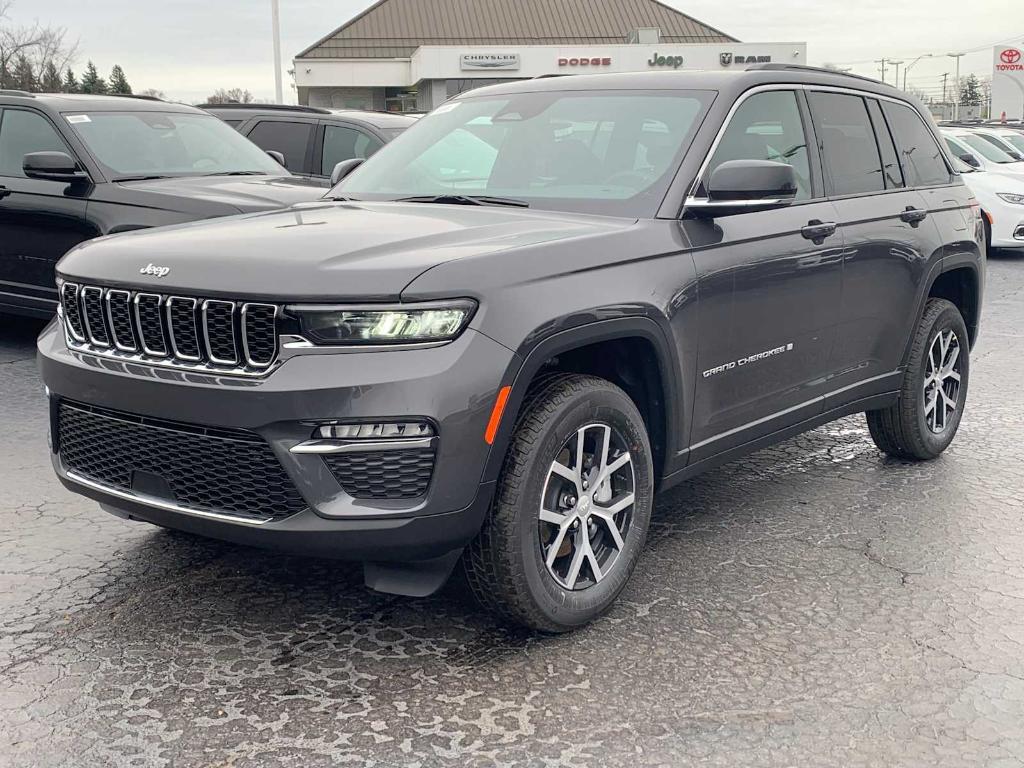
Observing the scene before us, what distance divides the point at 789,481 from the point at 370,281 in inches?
118

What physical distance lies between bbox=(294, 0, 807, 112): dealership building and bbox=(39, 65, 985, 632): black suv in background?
56.8m

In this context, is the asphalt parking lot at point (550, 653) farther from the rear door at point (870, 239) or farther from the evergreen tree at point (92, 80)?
the evergreen tree at point (92, 80)

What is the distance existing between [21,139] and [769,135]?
19.7 feet

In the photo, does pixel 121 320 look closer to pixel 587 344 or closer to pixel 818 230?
pixel 587 344

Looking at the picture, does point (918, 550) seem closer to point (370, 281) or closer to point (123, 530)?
point (370, 281)

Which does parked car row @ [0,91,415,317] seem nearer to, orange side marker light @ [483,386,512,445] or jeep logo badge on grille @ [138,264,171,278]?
jeep logo badge on grille @ [138,264,171,278]

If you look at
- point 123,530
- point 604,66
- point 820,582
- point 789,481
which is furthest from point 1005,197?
point 604,66

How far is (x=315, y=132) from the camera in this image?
36.8ft

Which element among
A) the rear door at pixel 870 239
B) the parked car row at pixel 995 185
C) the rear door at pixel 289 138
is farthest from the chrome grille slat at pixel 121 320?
the parked car row at pixel 995 185

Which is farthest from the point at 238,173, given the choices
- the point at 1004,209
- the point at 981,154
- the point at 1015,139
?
the point at 1015,139

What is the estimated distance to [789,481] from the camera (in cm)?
561

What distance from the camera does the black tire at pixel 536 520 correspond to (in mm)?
3471

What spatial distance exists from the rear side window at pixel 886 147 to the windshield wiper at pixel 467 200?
80.1 inches

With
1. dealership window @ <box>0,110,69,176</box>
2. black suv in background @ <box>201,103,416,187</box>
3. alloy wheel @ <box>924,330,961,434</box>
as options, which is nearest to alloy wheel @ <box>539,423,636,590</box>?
alloy wheel @ <box>924,330,961,434</box>
